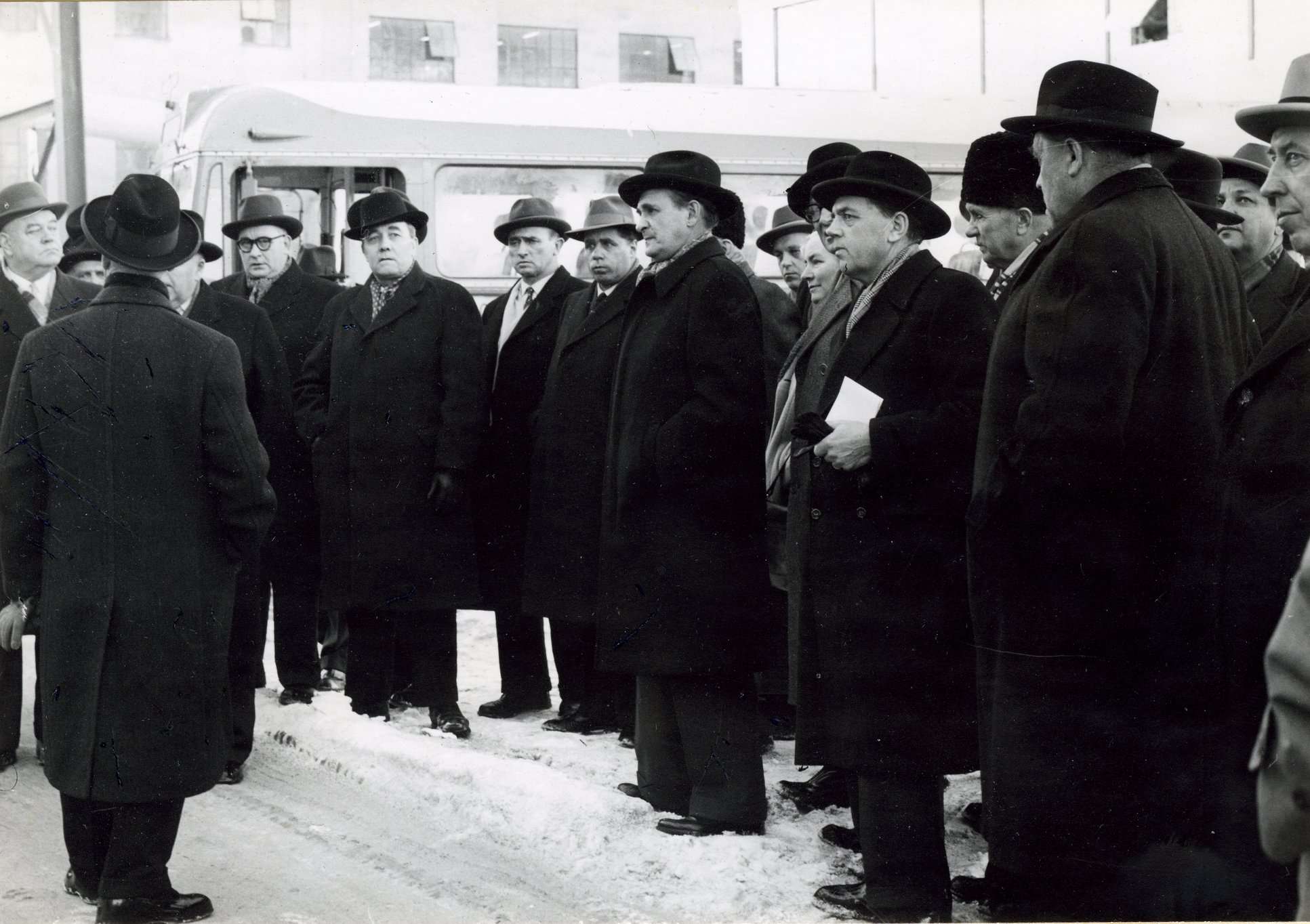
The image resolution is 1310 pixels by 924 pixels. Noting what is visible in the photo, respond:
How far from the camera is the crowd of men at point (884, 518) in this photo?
9.87 ft

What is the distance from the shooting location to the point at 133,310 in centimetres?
380

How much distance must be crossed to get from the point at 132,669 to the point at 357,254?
6311 mm

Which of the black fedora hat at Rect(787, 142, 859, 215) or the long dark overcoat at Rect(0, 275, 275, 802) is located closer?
the long dark overcoat at Rect(0, 275, 275, 802)

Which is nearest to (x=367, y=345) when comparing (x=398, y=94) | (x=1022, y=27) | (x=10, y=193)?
(x=10, y=193)

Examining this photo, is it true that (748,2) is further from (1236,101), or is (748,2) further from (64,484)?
(64,484)

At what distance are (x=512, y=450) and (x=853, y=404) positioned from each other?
8.90 ft

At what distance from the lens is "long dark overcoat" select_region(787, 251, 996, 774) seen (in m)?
3.54

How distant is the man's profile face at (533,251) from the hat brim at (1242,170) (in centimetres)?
282

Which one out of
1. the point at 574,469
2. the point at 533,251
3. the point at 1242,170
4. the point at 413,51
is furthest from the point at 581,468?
the point at 413,51

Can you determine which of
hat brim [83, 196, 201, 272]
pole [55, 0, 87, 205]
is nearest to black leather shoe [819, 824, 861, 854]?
hat brim [83, 196, 201, 272]

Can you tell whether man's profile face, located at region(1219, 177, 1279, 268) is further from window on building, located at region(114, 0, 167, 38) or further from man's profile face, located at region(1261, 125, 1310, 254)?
window on building, located at region(114, 0, 167, 38)

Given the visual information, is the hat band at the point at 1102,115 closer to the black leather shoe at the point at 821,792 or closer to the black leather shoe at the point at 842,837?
the black leather shoe at the point at 842,837

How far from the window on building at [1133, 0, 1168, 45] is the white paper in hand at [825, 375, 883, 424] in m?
1.75

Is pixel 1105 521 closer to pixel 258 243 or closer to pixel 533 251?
pixel 533 251
